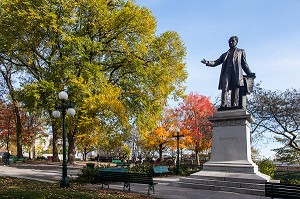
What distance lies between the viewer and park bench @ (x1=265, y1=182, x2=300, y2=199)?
32.7 ft

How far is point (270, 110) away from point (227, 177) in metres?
17.8

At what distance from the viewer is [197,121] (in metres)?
39.5

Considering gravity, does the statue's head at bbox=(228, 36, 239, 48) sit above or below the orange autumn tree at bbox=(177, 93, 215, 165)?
above

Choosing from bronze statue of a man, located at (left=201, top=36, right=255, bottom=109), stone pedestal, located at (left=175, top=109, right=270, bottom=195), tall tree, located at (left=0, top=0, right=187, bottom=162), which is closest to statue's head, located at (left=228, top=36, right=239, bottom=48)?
bronze statue of a man, located at (left=201, top=36, right=255, bottom=109)

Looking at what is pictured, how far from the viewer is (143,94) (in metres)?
26.7

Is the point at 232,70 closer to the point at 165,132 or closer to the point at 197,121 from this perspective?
the point at 197,121

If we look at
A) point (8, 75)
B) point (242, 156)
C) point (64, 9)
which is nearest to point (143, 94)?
point (64, 9)

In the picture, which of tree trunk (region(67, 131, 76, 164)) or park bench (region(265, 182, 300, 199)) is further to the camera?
tree trunk (region(67, 131, 76, 164))

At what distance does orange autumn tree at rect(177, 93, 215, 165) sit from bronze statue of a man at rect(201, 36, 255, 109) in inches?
748

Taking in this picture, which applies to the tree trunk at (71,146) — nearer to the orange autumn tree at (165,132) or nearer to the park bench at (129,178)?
the orange autumn tree at (165,132)

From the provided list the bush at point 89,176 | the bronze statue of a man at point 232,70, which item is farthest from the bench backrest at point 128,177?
the bronze statue of a man at point 232,70

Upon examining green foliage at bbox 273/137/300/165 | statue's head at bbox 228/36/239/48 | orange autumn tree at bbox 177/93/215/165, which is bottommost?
green foliage at bbox 273/137/300/165

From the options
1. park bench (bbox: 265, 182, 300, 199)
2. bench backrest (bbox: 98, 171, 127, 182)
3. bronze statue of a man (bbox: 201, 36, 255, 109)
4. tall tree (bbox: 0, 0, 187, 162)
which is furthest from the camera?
tall tree (bbox: 0, 0, 187, 162)

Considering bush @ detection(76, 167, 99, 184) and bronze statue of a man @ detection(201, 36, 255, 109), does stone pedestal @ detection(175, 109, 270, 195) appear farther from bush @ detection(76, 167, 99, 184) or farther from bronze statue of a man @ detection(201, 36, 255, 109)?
bush @ detection(76, 167, 99, 184)
